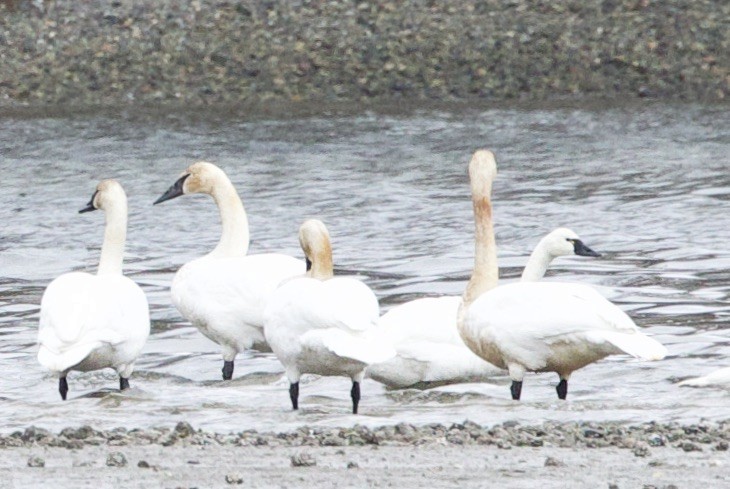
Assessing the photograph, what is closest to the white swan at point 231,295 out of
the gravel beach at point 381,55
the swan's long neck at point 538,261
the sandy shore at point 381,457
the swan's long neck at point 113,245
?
the swan's long neck at point 113,245

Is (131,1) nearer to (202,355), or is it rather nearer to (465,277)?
(465,277)

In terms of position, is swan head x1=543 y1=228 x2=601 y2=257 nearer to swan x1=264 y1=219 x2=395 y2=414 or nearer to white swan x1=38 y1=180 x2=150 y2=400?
swan x1=264 y1=219 x2=395 y2=414

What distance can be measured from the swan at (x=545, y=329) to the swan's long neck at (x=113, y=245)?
2.64 meters

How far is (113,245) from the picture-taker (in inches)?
415

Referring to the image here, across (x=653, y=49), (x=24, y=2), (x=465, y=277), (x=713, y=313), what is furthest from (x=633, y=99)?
(x=713, y=313)

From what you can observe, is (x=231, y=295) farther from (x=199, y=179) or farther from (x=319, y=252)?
(x=199, y=179)

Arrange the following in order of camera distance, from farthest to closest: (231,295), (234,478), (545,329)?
1. (231,295)
2. (545,329)
3. (234,478)

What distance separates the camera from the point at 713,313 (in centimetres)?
1130

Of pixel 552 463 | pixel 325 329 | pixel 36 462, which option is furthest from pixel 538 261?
pixel 36 462

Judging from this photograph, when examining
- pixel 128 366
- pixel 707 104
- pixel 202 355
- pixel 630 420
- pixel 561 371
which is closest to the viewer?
pixel 630 420

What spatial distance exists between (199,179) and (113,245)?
147cm

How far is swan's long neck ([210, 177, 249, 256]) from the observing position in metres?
11.1

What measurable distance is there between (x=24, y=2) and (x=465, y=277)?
19.5 metres

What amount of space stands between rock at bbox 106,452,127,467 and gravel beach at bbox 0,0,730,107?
22507mm
